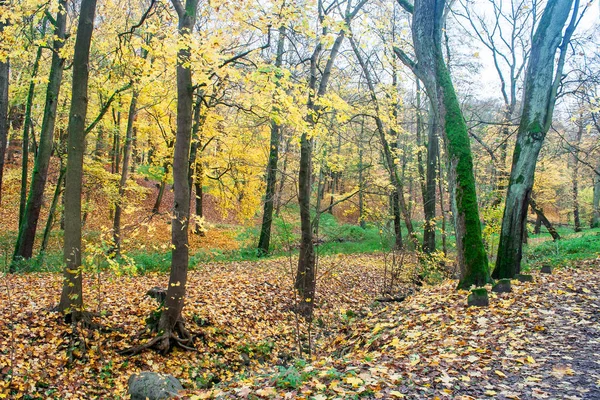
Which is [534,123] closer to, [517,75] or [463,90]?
[463,90]

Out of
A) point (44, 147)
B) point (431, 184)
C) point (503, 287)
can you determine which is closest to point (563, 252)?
point (431, 184)

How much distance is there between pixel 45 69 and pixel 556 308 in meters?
16.1

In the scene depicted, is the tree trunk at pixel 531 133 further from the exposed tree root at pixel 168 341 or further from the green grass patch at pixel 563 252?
the exposed tree root at pixel 168 341

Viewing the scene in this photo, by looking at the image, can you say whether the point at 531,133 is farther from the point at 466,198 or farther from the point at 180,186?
the point at 180,186

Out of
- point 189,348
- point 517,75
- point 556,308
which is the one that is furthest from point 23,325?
point 517,75

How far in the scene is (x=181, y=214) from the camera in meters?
5.80

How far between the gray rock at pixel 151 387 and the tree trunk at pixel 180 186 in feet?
4.44

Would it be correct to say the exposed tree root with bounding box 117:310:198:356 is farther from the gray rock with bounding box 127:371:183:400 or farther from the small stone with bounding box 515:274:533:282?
the small stone with bounding box 515:274:533:282

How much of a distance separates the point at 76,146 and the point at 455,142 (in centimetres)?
627

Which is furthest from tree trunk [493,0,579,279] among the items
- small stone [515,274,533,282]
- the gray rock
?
the gray rock

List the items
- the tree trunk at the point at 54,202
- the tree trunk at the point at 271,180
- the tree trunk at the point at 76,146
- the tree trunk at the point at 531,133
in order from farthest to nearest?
1. the tree trunk at the point at 271,180
2. the tree trunk at the point at 54,202
3. the tree trunk at the point at 531,133
4. the tree trunk at the point at 76,146

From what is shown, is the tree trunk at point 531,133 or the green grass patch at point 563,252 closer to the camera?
the tree trunk at point 531,133

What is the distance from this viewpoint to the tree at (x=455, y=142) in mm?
6594

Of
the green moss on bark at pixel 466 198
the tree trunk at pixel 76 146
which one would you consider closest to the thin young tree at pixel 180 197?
the tree trunk at pixel 76 146
